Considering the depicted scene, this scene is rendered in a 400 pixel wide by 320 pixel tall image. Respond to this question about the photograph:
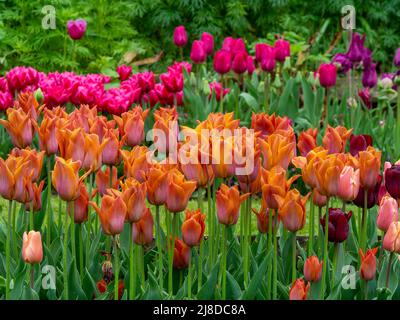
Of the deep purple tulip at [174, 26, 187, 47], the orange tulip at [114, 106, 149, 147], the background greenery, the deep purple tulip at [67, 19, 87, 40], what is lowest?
the orange tulip at [114, 106, 149, 147]

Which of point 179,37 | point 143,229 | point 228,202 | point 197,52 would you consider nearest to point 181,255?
point 143,229

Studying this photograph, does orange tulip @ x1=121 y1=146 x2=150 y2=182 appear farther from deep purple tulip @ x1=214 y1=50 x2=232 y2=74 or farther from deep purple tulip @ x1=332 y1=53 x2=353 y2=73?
deep purple tulip @ x1=332 y1=53 x2=353 y2=73

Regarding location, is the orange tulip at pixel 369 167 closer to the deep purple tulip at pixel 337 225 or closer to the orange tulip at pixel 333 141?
the deep purple tulip at pixel 337 225

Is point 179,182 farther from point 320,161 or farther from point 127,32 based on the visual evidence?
point 127,32

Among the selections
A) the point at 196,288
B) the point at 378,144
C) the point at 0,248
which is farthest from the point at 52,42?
the point at 196,288

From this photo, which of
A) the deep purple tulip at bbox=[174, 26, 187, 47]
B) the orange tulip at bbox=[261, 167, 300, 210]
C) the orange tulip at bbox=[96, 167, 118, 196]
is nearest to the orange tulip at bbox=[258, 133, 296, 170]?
the orange tulip at bbox=[261, 167, 300, 210]

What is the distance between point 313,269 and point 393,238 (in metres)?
0.23

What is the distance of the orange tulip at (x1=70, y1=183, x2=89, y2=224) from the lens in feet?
8.54

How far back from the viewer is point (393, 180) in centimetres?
255

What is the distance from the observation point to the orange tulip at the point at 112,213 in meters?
2.21

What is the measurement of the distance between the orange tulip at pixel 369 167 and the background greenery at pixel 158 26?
204 inches

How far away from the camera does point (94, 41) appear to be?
8203 mm

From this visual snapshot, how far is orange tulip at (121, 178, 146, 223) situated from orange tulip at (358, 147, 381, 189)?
627 mm

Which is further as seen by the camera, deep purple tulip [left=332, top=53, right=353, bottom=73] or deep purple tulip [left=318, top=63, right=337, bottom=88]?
deep purple tulip [left=332, top=53, right=353, bottom=73]
